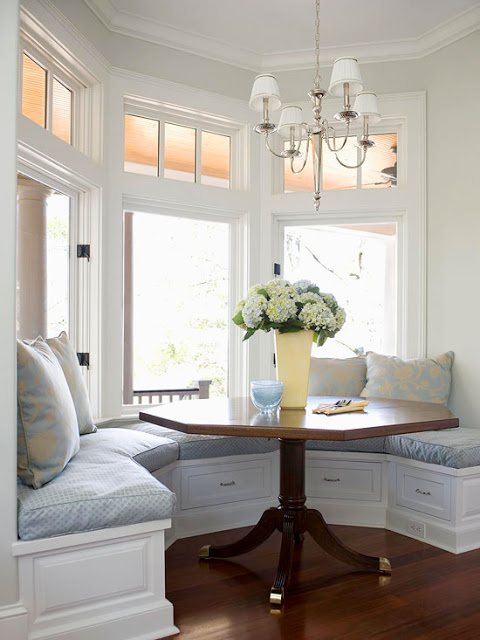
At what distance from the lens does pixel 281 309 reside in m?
2.62

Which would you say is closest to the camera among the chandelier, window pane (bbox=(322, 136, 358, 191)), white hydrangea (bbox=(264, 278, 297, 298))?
the chandelier

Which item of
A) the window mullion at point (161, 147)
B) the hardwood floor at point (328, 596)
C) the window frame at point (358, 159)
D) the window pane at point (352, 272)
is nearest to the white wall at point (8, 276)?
the hardwood floor at point (328, 596)

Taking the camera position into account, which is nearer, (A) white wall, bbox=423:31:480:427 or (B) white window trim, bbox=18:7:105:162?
(B) white window trim, bbox=18:7:105:162

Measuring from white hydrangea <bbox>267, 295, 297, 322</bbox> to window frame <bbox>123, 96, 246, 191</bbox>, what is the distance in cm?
160

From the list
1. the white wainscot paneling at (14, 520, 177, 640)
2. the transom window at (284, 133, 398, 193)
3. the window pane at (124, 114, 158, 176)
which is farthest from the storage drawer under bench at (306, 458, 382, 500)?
the window pane at (124, 114, 158, 176)

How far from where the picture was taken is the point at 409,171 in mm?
4047

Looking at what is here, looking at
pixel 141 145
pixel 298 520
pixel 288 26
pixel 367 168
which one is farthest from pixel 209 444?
pixel 288 26

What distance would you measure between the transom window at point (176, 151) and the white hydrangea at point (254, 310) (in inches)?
62.6

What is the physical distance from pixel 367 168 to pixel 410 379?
1467 mm

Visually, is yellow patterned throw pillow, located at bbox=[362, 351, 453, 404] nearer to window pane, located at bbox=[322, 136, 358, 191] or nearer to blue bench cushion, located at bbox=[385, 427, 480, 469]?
blue bench cushion, located at bbox=[385, 427, 480, 469]

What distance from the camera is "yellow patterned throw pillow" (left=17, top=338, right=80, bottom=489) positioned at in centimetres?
216

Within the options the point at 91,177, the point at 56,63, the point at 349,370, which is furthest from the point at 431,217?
the point at 56,63

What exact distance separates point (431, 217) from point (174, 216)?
167 centimetres

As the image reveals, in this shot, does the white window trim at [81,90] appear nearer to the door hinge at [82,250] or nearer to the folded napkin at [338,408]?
the door hinge at [82,250]
